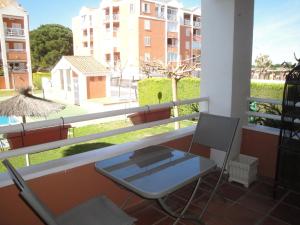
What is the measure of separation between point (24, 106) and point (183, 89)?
229 inches

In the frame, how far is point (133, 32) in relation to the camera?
81.6ft

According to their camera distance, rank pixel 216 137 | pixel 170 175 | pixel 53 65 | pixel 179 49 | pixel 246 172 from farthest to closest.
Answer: pixel 179 49, pixel 53 65, pixel 246 172, pixel 216 137, pixel 170 175

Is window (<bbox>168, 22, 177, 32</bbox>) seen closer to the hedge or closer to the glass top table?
the hedge

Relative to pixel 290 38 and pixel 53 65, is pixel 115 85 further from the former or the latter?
pixel 290 38

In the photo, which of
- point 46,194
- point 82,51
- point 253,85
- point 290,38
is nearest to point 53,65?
point 82,51

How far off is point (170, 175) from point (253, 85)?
6.25 m

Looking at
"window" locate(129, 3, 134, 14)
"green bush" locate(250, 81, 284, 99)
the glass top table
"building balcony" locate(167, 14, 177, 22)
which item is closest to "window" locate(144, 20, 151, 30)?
"window" locate(129, 3, 134, 14)

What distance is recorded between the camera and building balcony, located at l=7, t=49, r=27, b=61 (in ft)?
35.1

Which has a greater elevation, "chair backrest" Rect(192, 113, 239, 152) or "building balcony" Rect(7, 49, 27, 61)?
"building balcony" Rect(7, 49, 27, 61)

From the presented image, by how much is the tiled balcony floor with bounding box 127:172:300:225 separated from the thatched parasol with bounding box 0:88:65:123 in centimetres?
345

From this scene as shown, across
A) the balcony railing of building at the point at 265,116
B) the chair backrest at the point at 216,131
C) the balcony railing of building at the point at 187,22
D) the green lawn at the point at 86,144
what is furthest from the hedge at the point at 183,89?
the balcony railing of building at the point at 187,22

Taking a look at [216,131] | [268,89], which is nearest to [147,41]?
[268,89]

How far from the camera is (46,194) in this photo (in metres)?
1.94

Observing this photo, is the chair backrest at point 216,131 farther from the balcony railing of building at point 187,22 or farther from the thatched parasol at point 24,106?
the balcony railing of building at point 187,22
